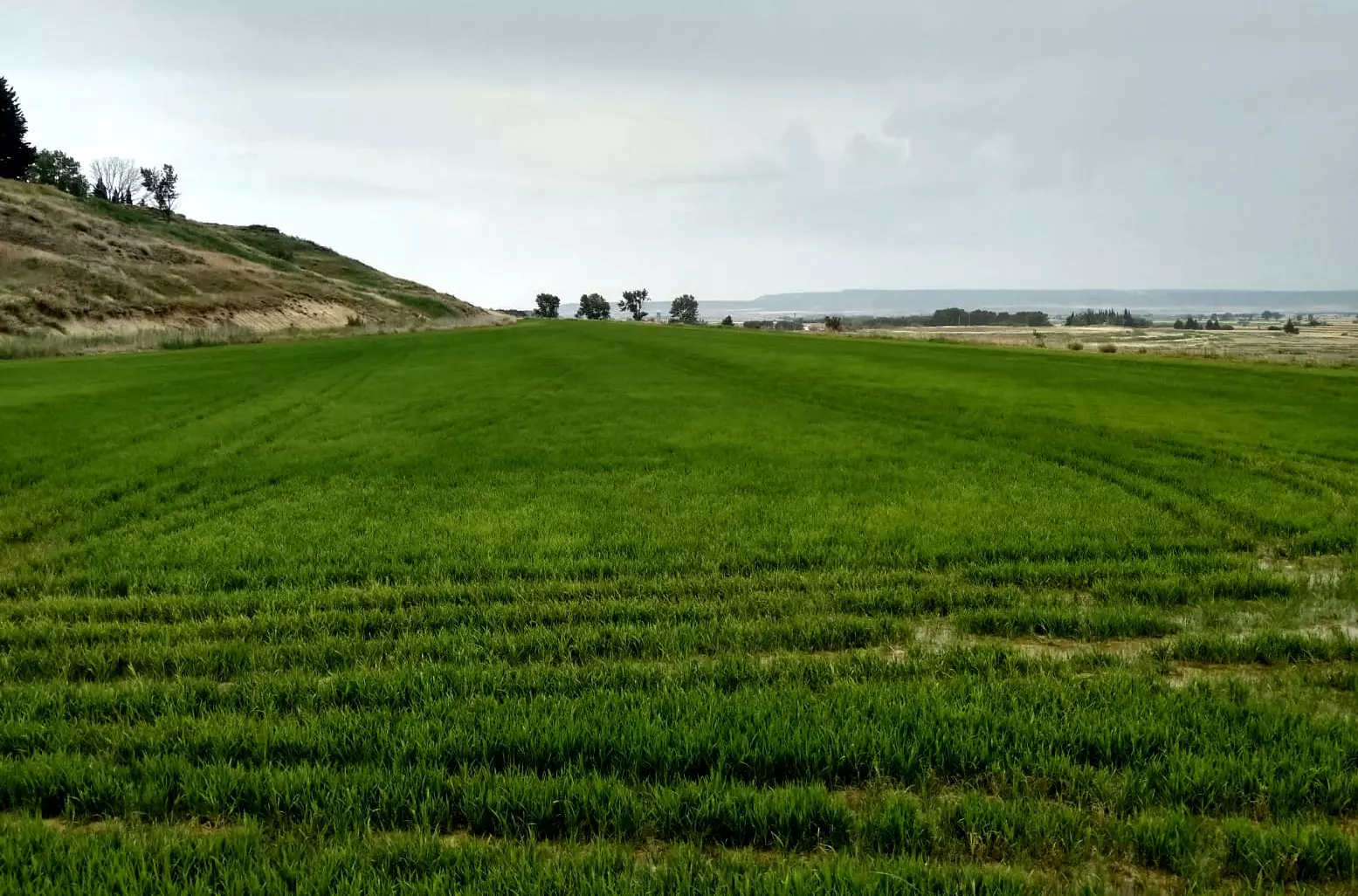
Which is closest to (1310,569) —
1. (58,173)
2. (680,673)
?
(680,673)

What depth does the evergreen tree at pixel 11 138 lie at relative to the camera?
104m

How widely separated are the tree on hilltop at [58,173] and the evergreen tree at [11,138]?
2063 centimetres

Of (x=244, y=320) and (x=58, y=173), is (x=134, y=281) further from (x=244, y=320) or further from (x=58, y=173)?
(x=58, y=173)

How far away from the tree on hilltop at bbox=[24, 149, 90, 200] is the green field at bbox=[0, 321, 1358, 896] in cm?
16231

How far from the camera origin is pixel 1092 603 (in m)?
8.45

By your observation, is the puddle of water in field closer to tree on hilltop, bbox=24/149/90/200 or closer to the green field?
the green field

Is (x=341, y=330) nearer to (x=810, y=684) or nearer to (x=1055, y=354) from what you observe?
(x=1055, y=354)

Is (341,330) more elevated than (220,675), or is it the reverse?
(341,330)

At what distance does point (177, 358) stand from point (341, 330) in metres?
37.2

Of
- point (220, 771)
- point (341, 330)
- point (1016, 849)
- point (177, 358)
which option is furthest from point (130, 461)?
point (341, 330)

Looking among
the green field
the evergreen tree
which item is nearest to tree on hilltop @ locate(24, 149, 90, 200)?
the evergreen tree

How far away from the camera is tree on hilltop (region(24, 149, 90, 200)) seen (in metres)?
135

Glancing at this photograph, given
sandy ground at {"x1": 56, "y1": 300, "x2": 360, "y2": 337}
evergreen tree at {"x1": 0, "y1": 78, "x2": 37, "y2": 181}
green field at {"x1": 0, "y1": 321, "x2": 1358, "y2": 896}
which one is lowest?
green field at {"x1": 0, "y1": 321, "x2": 1358, "y2": 896}

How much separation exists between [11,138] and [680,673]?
147 metres
